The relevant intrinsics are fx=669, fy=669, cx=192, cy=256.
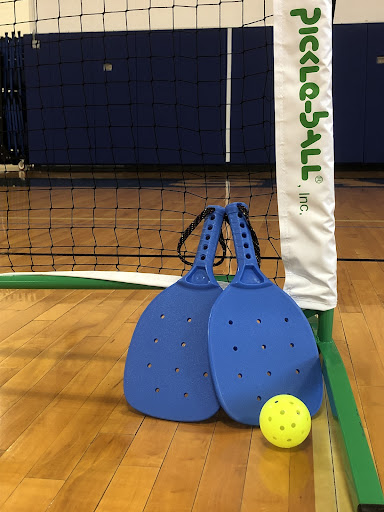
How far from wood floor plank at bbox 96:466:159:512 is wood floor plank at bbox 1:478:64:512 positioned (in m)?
0.11

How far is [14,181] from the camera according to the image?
882 cm

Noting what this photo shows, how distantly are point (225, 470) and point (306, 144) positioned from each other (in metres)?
0.89

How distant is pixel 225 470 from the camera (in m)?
1.47

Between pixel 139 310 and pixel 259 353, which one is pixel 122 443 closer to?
pixel 259 353

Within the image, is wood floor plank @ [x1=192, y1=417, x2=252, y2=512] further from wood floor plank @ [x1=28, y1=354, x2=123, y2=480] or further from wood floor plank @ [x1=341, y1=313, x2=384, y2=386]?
Result: wood floor plank @ [x1=341, y1=313, x2=384, y2=386]

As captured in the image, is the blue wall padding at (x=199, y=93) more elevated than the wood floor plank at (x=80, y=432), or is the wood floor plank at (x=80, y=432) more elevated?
the blue wall padding at (x=199, y=93)

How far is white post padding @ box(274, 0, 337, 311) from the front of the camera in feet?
5.90

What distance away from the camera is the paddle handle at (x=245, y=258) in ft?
6.15

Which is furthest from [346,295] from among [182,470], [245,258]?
[182,470]

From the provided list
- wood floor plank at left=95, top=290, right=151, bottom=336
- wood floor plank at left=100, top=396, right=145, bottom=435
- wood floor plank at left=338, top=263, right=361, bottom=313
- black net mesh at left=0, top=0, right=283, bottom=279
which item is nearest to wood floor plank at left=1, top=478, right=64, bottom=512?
wood floor plank at left=100, top=396, right=145, bottom=435

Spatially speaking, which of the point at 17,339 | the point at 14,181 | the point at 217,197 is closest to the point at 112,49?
the point at 14,181

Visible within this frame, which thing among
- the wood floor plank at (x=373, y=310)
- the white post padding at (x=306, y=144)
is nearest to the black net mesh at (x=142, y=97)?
the wood floor plank at (x=373, y=310)

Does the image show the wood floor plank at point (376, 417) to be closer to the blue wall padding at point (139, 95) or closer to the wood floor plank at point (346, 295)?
the wood floor plank at point (346, 295)

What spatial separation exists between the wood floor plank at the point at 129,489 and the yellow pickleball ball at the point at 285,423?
0.91ft
